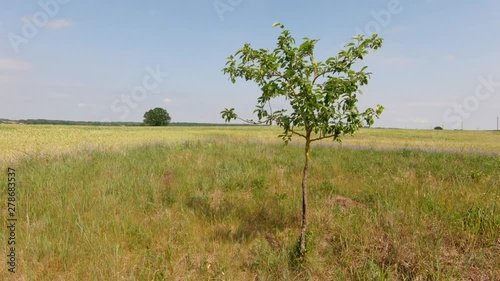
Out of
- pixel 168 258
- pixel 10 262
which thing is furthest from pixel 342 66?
pixel 10 262

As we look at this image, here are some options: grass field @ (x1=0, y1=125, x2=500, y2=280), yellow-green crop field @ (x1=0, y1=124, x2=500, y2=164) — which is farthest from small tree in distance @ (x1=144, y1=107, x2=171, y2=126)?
grass field @ (x1=0, y1=125, x2=500, y2=280)

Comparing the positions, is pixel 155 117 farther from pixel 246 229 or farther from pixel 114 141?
pixel 246 229

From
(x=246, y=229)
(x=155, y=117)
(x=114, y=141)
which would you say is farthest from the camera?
(x=155, y=117)

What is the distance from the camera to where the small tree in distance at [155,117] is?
106 metres

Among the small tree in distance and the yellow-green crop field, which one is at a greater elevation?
the small tree in distance

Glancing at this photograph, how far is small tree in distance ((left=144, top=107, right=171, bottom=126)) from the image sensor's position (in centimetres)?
10606

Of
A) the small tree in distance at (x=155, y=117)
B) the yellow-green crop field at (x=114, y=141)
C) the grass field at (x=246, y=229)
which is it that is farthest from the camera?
the small tree in distance at (x=155, y=117)

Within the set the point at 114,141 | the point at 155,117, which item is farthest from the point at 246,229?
the point at 155,117

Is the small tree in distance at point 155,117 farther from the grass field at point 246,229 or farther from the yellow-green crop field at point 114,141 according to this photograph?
the grass field at point 246,229

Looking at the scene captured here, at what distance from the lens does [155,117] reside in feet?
349

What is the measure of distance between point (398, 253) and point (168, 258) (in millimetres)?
3597

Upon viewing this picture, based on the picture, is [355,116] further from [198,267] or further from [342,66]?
[198,267]

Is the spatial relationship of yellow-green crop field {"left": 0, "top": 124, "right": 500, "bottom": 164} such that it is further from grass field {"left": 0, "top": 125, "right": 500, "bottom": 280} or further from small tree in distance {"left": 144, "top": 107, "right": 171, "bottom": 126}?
small tree in distance {"left": 144, "top": 107, "right": 171, "bottom": 126}

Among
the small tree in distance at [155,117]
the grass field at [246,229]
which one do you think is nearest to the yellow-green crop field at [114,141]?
the grass field at [246,229]
